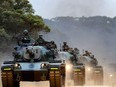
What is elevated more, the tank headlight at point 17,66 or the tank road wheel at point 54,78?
the tank headlight at point 17,66

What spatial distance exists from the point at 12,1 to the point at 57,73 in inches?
1185

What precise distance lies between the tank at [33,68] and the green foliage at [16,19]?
22511 mm

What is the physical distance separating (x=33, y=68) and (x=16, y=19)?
25211 millimetres

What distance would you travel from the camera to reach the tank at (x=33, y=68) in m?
35.5

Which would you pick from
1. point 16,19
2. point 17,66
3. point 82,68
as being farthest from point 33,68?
point 16,19

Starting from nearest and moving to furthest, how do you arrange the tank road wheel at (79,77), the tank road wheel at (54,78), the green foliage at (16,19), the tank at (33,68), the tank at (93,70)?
the tank road wheel at (54,78), the tank at (33,68), the tank road wheel at (79,77), the tank at (93,70), the green foliage at (16,19)

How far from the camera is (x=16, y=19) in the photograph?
6100 cm

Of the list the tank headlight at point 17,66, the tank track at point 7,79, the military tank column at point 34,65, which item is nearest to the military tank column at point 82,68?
the military tank column at point 34,65

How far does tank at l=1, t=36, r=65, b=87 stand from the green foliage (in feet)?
73.9

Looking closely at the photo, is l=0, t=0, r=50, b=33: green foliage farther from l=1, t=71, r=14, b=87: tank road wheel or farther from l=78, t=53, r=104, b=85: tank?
l=1, t=71, r=14, b=87: tank road wheel

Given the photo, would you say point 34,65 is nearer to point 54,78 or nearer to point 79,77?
point 54,78

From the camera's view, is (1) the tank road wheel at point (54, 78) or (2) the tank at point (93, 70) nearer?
(1) the tank road wheel at point (54, 78)

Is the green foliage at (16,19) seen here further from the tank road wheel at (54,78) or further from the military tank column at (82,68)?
the tank road wheel at (54,78)

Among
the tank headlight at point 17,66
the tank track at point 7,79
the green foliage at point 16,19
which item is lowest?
the tank track at point 7,79
